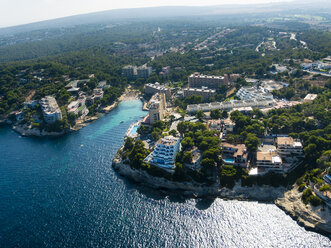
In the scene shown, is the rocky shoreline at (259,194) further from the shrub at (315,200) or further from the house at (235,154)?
the house at (235,154)

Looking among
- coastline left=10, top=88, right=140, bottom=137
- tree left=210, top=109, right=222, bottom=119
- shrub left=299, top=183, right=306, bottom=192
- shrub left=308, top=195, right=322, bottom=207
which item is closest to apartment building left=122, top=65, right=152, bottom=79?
coastline left=10, top=88, right=140, bottom=137

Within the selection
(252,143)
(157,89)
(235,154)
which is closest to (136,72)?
(157,89)

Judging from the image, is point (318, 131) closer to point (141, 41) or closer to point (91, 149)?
point (91, 149)

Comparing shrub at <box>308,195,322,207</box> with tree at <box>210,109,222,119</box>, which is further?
tree at <box>210,109,222,119</box>

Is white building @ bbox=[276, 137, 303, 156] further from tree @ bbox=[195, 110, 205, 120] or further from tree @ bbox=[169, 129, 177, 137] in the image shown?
tree @ bbox=[195, 110, 205, 120]

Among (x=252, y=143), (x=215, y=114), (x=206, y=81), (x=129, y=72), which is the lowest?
(x=129, y=72)

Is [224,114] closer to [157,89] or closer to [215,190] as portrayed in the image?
[215,190]
